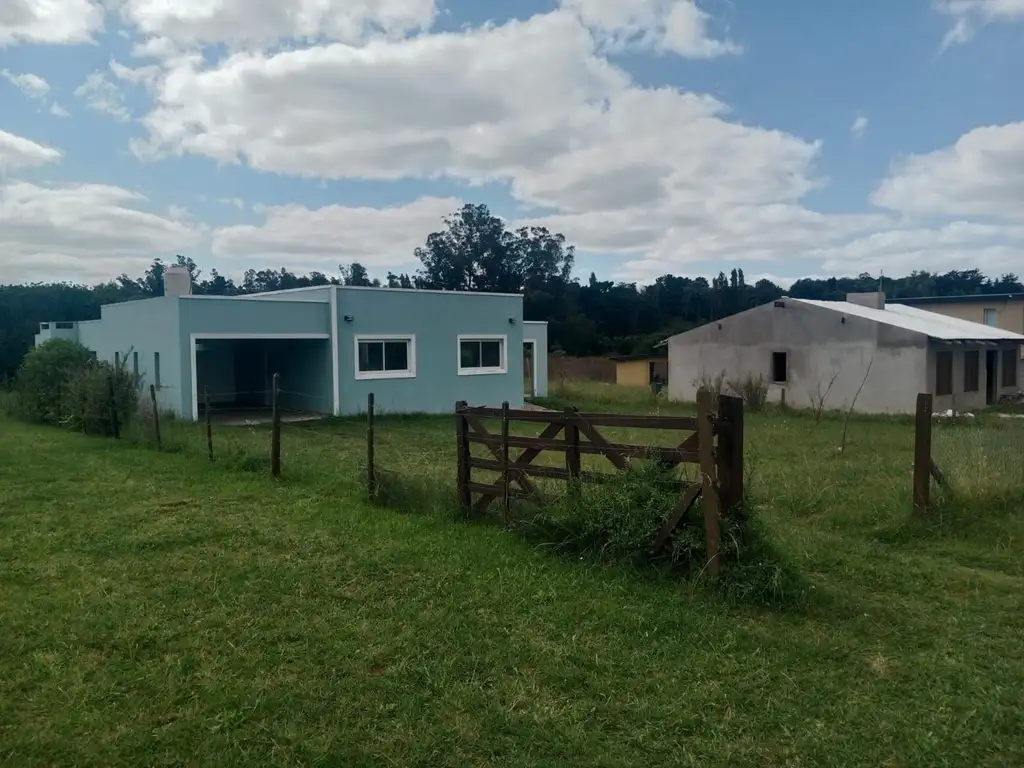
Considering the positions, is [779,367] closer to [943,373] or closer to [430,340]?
[943,373]

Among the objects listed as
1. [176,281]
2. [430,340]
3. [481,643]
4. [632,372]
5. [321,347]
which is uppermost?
[176,281]

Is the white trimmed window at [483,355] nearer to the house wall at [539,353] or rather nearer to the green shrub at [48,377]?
the house wall at [539,353]

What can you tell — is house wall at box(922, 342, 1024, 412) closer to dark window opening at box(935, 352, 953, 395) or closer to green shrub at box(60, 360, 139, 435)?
dark window opening at box(935, 352, 953, 395)

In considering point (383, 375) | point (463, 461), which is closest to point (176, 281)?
point (383, 375)

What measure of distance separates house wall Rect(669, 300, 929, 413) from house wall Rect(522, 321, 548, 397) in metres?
5.72

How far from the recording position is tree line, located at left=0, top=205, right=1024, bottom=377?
2390 inches

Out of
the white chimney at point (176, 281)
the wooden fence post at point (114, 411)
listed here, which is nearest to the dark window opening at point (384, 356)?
the white chimney at point (176, 281)

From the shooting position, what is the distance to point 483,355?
24.3 meters

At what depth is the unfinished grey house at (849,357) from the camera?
25344 millimetres

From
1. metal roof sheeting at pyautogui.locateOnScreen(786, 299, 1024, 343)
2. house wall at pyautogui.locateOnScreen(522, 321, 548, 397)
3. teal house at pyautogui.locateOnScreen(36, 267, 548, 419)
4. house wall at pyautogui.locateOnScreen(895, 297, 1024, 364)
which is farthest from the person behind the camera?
house wall at pyautogui.locateOnScreen(895, 297, 1024, 364)

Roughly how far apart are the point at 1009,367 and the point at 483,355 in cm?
2263

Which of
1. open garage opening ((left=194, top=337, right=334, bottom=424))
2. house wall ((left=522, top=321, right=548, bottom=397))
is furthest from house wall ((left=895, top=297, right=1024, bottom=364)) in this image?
open garage opening ((left=194, top=337, right=334, bottom=424))

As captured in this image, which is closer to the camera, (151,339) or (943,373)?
(151,339)

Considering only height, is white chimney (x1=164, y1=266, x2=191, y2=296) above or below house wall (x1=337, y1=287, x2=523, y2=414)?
above
